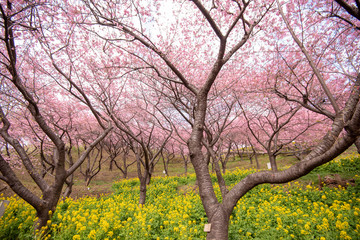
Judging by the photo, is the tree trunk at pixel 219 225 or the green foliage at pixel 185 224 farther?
the green foliage at pixel 185 224

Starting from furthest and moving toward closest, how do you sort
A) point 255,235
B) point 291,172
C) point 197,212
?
point 197,212 → point 255,235 → point 291,172

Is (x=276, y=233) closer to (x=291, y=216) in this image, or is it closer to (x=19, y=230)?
(x=291, y=216)

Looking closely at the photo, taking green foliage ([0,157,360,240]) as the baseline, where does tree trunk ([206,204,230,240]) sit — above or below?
above

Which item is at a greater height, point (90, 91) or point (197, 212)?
point (90, 91)

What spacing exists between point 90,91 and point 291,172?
9945 mm

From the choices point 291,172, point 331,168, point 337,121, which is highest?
point 337,121

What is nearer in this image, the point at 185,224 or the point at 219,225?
the point at 219,225

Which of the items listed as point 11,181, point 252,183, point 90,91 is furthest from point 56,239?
point 90,91

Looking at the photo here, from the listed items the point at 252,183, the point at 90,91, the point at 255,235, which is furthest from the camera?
the point at 90,91

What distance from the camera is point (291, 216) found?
15.7 ft

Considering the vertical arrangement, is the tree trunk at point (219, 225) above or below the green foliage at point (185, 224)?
above

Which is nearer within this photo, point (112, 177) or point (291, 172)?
point (291, 172)

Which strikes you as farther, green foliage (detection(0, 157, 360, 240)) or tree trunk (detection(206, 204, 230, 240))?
green foliage (detection(0, 157, 360, 240))

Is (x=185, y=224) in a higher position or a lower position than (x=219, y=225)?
lower
